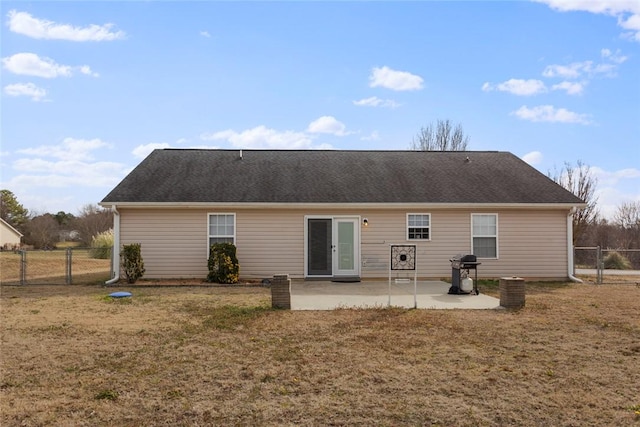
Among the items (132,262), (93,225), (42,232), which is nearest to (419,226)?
(132,262)

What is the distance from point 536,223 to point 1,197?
148 feet

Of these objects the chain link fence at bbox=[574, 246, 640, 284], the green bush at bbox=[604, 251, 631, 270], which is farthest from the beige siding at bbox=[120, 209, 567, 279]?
the green bush at bbox=[604, 251, 631, 270]

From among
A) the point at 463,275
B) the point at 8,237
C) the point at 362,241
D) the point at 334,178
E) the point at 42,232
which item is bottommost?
the point at 463,275

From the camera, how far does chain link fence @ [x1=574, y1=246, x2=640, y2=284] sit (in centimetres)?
1531

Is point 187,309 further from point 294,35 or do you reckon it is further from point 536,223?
point 536,223

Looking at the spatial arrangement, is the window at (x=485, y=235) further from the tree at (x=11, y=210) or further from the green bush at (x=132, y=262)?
the tree at (x=11, y=210)

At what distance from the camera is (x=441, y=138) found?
124 feet

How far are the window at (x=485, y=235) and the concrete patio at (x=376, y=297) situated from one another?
1.96 meters

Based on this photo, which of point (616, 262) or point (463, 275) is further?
point (616, 262)

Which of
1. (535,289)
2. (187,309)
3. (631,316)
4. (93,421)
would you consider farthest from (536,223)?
(93,421)

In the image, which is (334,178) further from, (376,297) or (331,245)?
(376,297)

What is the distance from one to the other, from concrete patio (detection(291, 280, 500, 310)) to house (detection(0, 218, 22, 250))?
27169mm

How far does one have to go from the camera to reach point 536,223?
50.4ft

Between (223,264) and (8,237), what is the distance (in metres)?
27.4
